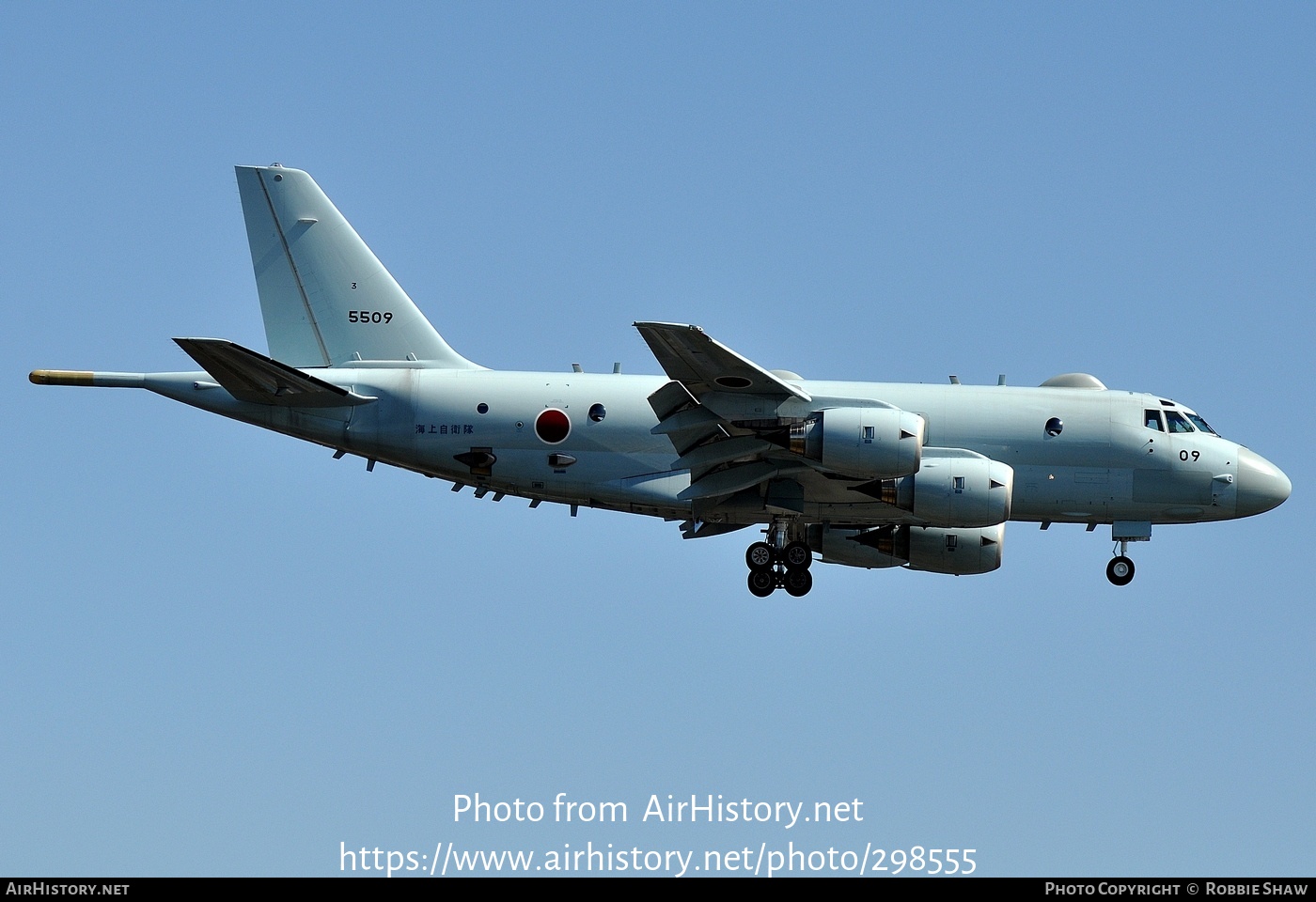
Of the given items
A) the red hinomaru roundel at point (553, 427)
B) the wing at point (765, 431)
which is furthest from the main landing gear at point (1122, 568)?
the red hinomaru roundel at point (553, 427)

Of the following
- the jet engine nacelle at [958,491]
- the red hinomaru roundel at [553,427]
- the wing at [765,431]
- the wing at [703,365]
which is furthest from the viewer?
the red hinomaru roundel at [553,427]

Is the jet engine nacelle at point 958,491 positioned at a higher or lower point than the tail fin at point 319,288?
lower

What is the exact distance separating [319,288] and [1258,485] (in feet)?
70.0

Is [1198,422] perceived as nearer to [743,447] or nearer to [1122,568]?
[1122,568]

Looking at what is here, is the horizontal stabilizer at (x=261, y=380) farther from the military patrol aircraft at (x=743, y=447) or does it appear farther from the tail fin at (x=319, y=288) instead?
the tail fin at (x=319, y=288)

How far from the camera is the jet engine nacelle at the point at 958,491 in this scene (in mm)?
37500

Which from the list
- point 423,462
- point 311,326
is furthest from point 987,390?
point 311,326

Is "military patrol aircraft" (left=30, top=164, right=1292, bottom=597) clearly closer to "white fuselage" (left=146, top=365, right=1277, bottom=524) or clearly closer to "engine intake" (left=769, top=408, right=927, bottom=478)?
"white fuselage" (left=146, top=365, right=1277, bottom=524)

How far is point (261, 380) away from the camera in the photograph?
3891 centimetres

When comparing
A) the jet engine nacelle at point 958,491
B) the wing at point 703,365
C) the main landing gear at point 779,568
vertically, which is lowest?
the main landing gear at point 779,568

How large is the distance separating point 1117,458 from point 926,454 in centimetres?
448

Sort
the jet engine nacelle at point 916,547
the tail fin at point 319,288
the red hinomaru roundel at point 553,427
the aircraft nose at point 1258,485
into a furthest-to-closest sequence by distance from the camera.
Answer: the jet engine nacelle at point 916,547
the tail fin at point 319,288
the aircraft nose at point 1258,485
the red hinomaru roundel at point 553,427

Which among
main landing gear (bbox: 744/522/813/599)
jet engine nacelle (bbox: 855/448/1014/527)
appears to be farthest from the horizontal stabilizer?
jet engine nacelle (bbox: 855/448/1014/527)

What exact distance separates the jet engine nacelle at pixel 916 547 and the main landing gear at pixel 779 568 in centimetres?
256
